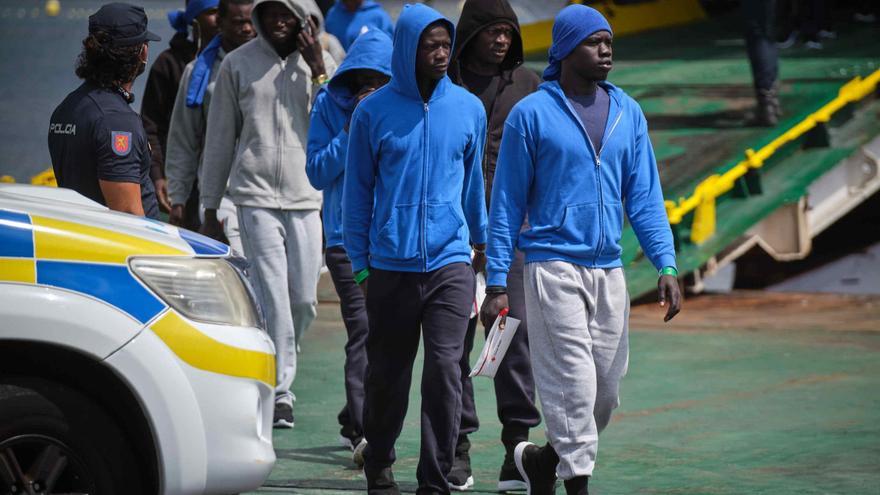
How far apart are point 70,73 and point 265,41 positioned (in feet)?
24.2

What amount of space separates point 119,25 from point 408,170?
125 cm

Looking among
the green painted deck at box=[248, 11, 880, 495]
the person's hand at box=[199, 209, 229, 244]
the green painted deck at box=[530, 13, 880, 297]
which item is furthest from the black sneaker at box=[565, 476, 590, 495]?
the green painted deck at box=[530, 13, 880, 297]

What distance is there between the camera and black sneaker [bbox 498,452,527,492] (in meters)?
7.08

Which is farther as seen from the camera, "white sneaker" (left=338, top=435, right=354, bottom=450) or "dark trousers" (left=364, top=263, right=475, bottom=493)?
"white sneaker" (left=338, top=435, right=354, bottom=450)

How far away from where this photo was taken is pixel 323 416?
8844mm

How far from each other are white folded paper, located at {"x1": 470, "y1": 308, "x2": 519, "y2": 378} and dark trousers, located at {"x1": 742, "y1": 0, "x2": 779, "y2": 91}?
8.87 m

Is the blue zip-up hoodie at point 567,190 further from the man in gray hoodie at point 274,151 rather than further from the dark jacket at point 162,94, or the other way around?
the dark jacket at point 162,94

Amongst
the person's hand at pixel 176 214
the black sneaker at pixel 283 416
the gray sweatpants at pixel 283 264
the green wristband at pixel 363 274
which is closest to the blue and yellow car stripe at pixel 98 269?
the green wristband at pixel 363 274

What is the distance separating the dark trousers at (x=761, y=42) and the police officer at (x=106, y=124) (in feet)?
29.6

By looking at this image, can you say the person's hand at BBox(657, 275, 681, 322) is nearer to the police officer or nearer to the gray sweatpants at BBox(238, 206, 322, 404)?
the police officer

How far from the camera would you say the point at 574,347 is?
246 inches

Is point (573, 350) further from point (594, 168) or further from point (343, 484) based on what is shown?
point (343, 484)

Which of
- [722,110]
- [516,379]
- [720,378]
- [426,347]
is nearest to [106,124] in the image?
[426,347]

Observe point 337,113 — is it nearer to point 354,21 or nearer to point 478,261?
point 478,261
